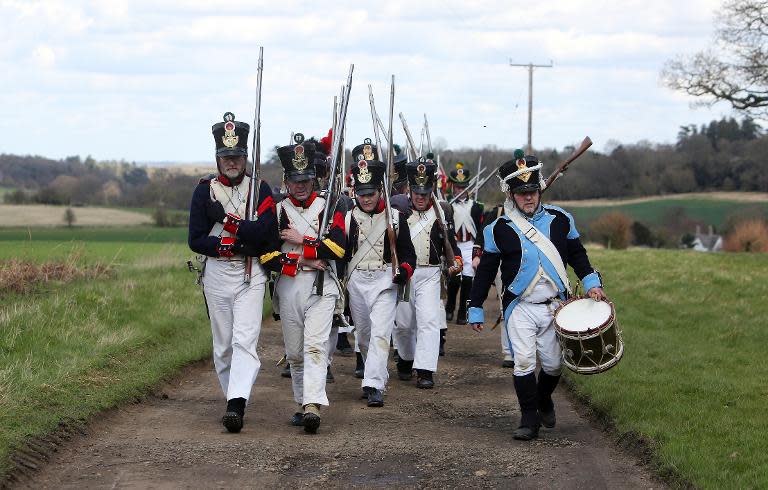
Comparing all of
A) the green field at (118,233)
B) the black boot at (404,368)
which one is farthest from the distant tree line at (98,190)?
the black boot at (404,368)

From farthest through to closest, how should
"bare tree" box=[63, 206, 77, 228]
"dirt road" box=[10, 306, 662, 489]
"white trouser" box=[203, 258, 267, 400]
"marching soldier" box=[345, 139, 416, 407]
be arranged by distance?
"bare tree" box=[63, 206, 77, 228], "marching soldier" box=[345, 139, 416, 407], "white trouser" box=[203, 258, 267, 400], "dirt road" box=[10, 306, 662, 489]

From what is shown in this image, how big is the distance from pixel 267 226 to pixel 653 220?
80.0 m

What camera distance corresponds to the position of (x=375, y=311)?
11094 millimetres

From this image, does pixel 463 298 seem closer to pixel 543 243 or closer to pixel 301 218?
pixel 301 218

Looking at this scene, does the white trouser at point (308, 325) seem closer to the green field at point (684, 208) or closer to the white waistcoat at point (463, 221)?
the white waistcoat at point (463, 221)

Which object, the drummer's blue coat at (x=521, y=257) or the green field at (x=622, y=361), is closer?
the green field at (x=622, y=361)

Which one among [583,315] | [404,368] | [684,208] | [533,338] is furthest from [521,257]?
[684,208]

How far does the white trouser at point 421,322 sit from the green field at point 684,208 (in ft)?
227

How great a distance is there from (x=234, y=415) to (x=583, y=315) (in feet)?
8.77

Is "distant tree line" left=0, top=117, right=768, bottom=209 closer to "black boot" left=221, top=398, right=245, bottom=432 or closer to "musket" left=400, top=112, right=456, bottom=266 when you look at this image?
"musket" left=400, top=112, right=456, bottom=266

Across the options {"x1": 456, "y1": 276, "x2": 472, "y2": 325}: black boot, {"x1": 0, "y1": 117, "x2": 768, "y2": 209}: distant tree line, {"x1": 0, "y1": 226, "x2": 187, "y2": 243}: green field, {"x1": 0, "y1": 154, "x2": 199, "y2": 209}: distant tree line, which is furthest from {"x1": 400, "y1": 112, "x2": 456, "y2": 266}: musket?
{"x1": 0, "y1": 117, "x2": 768, "y2": 209}: distant tree line

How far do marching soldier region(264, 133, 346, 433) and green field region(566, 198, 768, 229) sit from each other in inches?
2845

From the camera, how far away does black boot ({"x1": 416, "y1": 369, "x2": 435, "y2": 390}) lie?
11922mm

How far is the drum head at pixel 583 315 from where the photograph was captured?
866 centimetres
